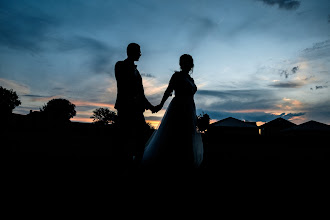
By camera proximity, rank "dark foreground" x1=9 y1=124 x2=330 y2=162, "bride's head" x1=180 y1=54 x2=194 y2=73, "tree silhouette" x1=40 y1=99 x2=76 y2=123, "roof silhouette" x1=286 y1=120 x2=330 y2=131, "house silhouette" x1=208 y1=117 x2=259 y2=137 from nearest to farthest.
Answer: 1. "bride's head" x1=180 y1=54 x2=194 y2=73
2. "dark foreground" x1=9 y1=124 x2=330 y2=162
3. "roof silhouette" x1=286 y1=120 x2=330 y2=131
4. "house silhouette" x1=208 y1=117 x2=259 y2=137
5. "tree silhouette" x1=40 y1=99 x2=76 y2=123

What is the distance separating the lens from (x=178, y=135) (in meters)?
3.68

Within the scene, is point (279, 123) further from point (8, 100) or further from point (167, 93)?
point (8, 100)

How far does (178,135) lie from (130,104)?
1.20 metres

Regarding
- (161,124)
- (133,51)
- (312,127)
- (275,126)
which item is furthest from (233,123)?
(133,51)

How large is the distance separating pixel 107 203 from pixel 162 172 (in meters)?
1.30

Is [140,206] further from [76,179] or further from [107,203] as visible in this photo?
[76,179]

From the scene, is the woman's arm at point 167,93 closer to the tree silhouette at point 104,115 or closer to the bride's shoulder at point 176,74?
the bride's shoulder at point 176,74

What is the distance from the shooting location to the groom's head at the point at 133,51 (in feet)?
11.2

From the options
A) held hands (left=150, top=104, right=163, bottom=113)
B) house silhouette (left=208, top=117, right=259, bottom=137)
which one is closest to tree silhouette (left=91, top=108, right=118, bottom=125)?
house silhouette (left=208, top=117, right=259, bottom=137)

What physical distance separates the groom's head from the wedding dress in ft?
3.58

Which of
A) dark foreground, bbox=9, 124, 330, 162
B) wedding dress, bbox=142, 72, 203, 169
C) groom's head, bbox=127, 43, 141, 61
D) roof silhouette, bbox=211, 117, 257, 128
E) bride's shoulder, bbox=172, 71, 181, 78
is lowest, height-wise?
dark foreground, bbox=9, 124, 330, 162

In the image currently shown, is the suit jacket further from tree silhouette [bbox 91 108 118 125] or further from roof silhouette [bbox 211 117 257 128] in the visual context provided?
tree silhouette [bbox 91 108 118 125]

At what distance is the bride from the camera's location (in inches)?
136

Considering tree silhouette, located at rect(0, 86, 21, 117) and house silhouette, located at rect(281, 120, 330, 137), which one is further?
tree silhouette, located at rect(0, 86, 21, 117)
